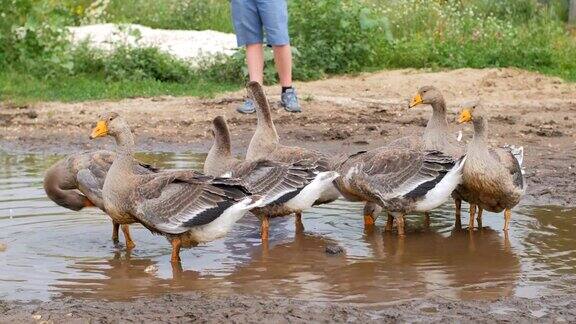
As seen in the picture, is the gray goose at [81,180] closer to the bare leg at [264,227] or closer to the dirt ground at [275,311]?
the bare leg at [264,227]

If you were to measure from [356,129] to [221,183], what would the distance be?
19.1ft

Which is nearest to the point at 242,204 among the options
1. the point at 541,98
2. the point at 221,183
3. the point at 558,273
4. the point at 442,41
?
the point at 221,183

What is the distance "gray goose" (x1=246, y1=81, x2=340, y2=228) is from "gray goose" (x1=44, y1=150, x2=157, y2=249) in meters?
1.25

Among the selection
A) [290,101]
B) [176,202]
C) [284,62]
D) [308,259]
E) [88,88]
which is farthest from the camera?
[88,88]

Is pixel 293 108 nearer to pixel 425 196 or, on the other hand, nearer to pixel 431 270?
pixel 425 196

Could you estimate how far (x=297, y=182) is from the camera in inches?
363

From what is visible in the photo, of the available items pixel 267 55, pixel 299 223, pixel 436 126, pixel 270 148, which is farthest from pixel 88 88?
pixel 299 223

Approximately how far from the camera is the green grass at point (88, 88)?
16047 mm

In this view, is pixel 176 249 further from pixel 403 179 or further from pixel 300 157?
pixel 403 179

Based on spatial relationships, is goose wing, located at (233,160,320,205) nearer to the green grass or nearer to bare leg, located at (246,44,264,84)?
bare leg, located at (246,44,264,84)

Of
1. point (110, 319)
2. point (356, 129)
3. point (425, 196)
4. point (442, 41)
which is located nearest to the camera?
point (110, 319)

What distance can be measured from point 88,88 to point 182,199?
8.51 m

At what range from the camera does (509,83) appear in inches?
647

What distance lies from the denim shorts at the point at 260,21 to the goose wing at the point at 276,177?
15.3ft
